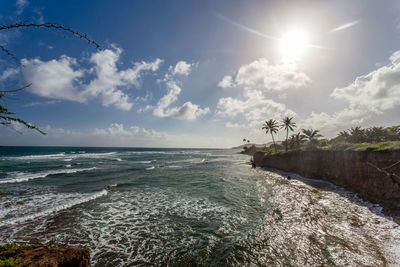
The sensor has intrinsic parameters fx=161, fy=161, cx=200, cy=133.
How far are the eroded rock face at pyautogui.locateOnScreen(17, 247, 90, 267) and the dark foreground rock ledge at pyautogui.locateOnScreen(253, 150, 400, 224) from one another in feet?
35.4

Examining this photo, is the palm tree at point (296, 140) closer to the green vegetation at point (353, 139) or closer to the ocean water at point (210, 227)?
the green vegetation at point (353, 139)

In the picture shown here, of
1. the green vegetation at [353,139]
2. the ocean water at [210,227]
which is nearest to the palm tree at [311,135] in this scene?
the green vegetation at [353,139]

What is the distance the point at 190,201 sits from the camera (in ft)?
46.9

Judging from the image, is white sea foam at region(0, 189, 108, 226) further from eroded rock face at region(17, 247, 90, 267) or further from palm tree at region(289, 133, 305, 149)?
palm tree at region(289, 133, 305, 149)

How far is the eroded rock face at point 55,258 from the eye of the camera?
366cm

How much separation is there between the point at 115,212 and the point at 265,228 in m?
10.4

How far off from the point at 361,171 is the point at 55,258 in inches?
917

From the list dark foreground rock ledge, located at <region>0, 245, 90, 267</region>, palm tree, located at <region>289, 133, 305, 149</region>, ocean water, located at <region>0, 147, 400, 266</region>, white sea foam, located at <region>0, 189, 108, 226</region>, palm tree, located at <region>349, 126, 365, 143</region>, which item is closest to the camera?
dark foreground rock ledge, located at <region>0, 245, 90, 267</region>

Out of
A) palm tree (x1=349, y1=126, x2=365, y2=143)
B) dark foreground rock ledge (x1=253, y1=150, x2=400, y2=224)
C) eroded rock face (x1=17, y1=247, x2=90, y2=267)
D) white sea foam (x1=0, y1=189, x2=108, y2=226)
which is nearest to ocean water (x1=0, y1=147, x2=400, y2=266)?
white sea foam (x1=0, y1=189, x2=108, y2=226)

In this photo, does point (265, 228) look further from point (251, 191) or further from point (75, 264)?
point (75, 264)

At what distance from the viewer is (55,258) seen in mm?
3943

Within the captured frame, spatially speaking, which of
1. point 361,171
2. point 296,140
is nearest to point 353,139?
point 296,140

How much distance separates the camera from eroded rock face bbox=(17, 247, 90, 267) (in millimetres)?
3662

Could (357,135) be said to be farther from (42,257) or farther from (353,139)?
(42,257)
